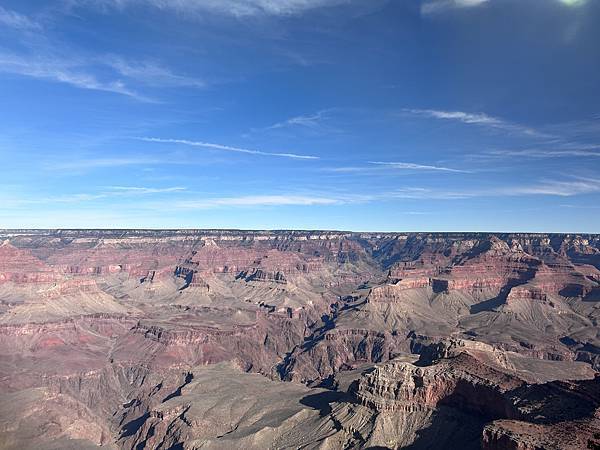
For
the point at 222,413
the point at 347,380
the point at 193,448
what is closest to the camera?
the point at 193,448

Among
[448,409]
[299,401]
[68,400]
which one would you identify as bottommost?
[68,400]

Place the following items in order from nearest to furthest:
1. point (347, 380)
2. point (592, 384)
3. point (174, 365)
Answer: point (592, 384) → point (347, 380) → point (174, 365)

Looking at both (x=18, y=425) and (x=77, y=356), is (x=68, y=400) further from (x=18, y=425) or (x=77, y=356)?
(x=77, y=356)

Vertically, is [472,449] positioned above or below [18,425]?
above

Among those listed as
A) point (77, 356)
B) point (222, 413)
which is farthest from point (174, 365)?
point (222, 413)

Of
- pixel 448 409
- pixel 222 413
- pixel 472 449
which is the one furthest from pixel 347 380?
pixel 472 449

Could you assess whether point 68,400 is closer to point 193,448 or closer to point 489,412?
point 193,448

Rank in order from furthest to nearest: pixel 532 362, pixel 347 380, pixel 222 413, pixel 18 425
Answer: pixel 532 362, pixel 347 380, pixel 222 413, pixel 18 425

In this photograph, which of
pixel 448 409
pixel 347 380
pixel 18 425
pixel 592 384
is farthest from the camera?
pixel 347 380

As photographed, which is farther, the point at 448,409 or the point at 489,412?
the point at 448,409
